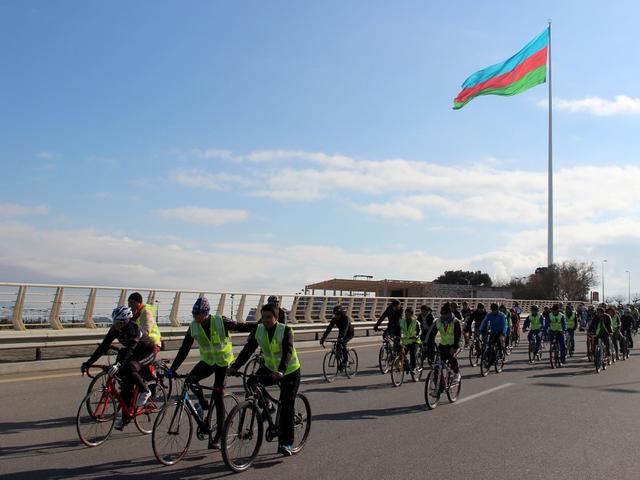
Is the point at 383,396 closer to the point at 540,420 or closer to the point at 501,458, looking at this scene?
the point at 540,420

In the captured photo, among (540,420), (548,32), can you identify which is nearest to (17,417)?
(540,420)

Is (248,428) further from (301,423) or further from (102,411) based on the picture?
(102,411)

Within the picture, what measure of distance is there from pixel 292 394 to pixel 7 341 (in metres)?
9.62

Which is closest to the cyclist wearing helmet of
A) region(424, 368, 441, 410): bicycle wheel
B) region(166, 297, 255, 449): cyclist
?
region(166, 297, 255, 449): cyclist

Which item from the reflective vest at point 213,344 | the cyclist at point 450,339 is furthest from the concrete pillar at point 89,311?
the reflective vest at point 213,344

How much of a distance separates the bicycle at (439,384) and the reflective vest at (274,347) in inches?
163

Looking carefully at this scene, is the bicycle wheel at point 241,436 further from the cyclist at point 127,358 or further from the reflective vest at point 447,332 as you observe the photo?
the reflective vest at point 447,332

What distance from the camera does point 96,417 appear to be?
7914mm

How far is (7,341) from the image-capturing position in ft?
47.4

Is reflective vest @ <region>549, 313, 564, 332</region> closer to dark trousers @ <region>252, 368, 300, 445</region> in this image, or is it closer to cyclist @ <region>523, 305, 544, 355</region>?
cyclist @ <region>523, 305, 544, 355</region>

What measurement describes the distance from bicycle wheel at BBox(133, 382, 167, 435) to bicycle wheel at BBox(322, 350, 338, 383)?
19.7ft

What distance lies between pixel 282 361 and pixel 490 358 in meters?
10.8

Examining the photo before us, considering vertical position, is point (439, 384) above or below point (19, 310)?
below

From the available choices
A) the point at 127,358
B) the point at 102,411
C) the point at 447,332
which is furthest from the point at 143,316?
the point at 447,332
